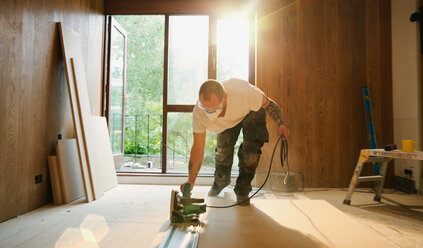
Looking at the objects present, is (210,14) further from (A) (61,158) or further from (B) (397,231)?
(B) (397,231)

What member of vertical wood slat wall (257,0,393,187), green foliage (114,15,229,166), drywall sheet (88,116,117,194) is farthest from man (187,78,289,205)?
→ green foliage (114,15,229,166)

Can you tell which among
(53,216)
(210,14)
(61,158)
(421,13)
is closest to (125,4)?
(210,14)

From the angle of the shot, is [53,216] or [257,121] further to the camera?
[257,121]

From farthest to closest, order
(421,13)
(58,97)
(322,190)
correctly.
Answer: (322,190) → (421,13) → (58,97)

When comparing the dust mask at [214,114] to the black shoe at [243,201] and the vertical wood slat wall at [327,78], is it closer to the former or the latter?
the black shoe at [243,201]

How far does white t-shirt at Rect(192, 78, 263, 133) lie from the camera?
1829 mm

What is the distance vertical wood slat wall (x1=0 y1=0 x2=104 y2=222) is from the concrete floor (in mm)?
284

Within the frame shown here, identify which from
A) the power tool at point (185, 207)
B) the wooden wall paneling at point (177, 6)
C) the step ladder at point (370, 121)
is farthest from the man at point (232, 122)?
the wooden wall paneling at point (177, 6)

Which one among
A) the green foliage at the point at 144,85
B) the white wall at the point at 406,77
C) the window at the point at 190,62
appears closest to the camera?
the white wall at the point at 406,77

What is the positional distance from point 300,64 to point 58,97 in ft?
9.50

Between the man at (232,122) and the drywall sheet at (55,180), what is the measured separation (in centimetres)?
140

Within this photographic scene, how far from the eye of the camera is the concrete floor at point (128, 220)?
147 cm

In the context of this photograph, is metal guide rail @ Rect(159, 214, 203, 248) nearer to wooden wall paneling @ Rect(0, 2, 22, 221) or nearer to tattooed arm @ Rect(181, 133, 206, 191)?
tattooed arm @ Rect(181, 133, 206, 191)

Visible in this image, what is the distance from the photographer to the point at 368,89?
9.84ft
